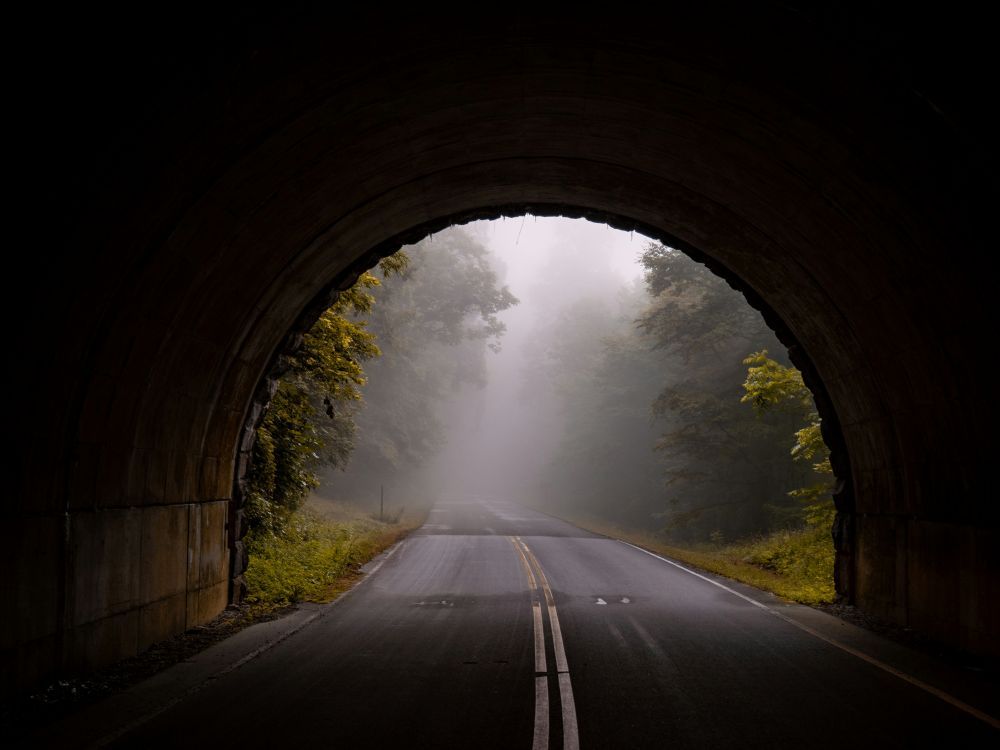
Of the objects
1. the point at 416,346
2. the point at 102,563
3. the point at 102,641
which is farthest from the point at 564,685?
the point at 416,346

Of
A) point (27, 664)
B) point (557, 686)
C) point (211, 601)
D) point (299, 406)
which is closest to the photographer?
point (27, 664)

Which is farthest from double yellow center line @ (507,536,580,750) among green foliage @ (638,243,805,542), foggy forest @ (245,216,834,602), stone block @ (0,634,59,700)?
green foliage @ (638,243,805,542)

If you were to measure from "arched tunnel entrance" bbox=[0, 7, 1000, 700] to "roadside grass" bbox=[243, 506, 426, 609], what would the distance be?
4.46ft

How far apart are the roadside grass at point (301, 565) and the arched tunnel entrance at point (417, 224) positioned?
1.36 metres

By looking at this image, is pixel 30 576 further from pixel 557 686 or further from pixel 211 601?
pixel 557 686

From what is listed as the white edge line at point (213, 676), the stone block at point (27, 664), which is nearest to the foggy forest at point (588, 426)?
the white edge line at point (213, 676)

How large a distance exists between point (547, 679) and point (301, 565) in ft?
27.4

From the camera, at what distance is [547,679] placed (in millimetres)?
7297

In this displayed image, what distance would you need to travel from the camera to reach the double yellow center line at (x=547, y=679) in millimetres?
5559

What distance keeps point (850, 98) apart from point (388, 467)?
43316 mm

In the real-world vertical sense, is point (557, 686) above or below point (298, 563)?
below

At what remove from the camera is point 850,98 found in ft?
21.9

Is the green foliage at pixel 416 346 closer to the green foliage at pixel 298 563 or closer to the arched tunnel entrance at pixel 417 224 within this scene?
the green foliage at pixel 298 563

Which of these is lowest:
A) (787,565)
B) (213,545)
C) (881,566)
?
(787,565)
